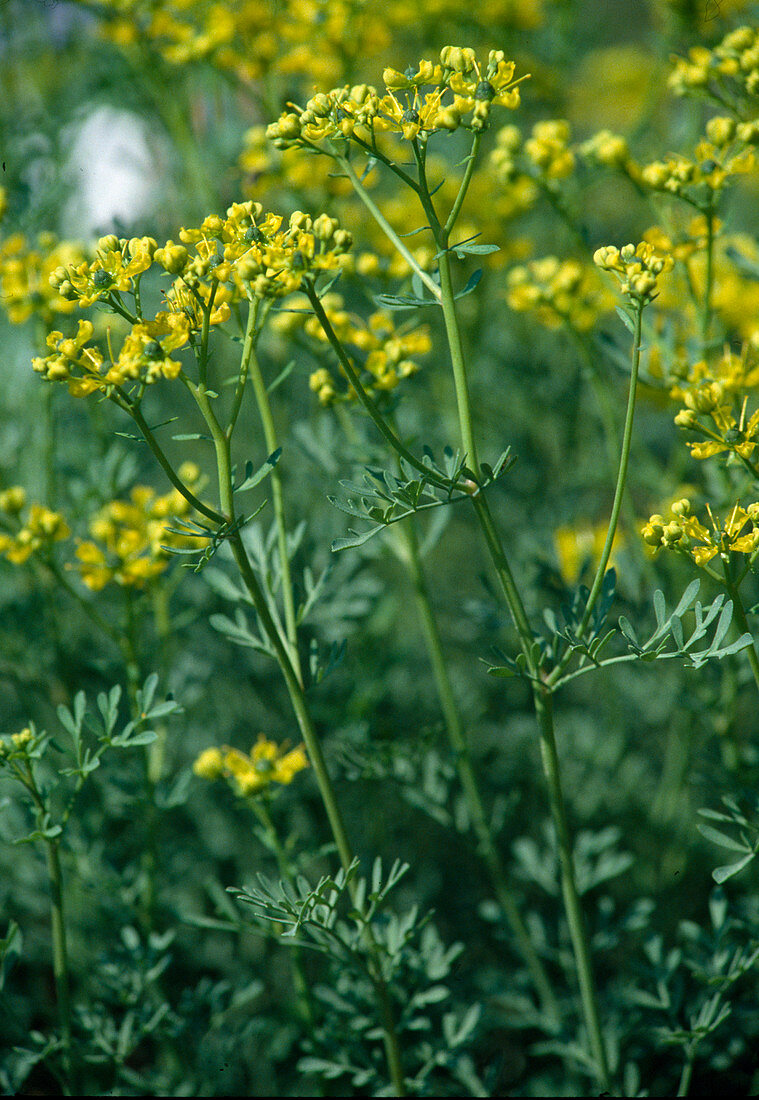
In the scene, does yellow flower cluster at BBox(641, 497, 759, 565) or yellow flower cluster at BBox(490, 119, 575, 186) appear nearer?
yellow flower cluster at BBox(641, 497, 759, 565)

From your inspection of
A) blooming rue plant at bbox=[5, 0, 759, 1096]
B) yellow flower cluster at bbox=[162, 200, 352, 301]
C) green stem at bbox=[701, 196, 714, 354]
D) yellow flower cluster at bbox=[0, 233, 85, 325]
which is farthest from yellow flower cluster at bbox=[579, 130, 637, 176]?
yellow flower cluster at bbox=[0, 233, 85, 325]

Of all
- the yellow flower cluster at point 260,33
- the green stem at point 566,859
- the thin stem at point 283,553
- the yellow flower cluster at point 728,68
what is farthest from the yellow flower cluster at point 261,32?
the green stem at point 566,859

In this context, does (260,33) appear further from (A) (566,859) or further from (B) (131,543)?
(A) (566,859)

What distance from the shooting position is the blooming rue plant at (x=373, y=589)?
3.99ft

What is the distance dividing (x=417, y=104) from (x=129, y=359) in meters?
0.50

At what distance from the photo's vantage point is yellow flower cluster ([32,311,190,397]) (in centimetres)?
111

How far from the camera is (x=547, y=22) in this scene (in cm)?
326

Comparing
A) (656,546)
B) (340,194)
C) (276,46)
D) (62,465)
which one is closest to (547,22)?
(276,46)

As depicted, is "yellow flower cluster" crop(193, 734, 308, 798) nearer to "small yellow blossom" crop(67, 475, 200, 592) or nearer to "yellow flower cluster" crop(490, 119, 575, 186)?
"small yellow blossom" crop(67, 475, 200, 592)

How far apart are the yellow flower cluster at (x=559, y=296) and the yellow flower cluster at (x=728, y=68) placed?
385mm

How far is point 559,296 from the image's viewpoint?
6.15 feet

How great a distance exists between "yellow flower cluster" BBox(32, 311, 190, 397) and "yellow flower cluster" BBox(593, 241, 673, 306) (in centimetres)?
55

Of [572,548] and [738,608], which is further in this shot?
[572,548]

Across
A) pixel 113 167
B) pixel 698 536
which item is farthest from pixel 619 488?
pixel 113 167
